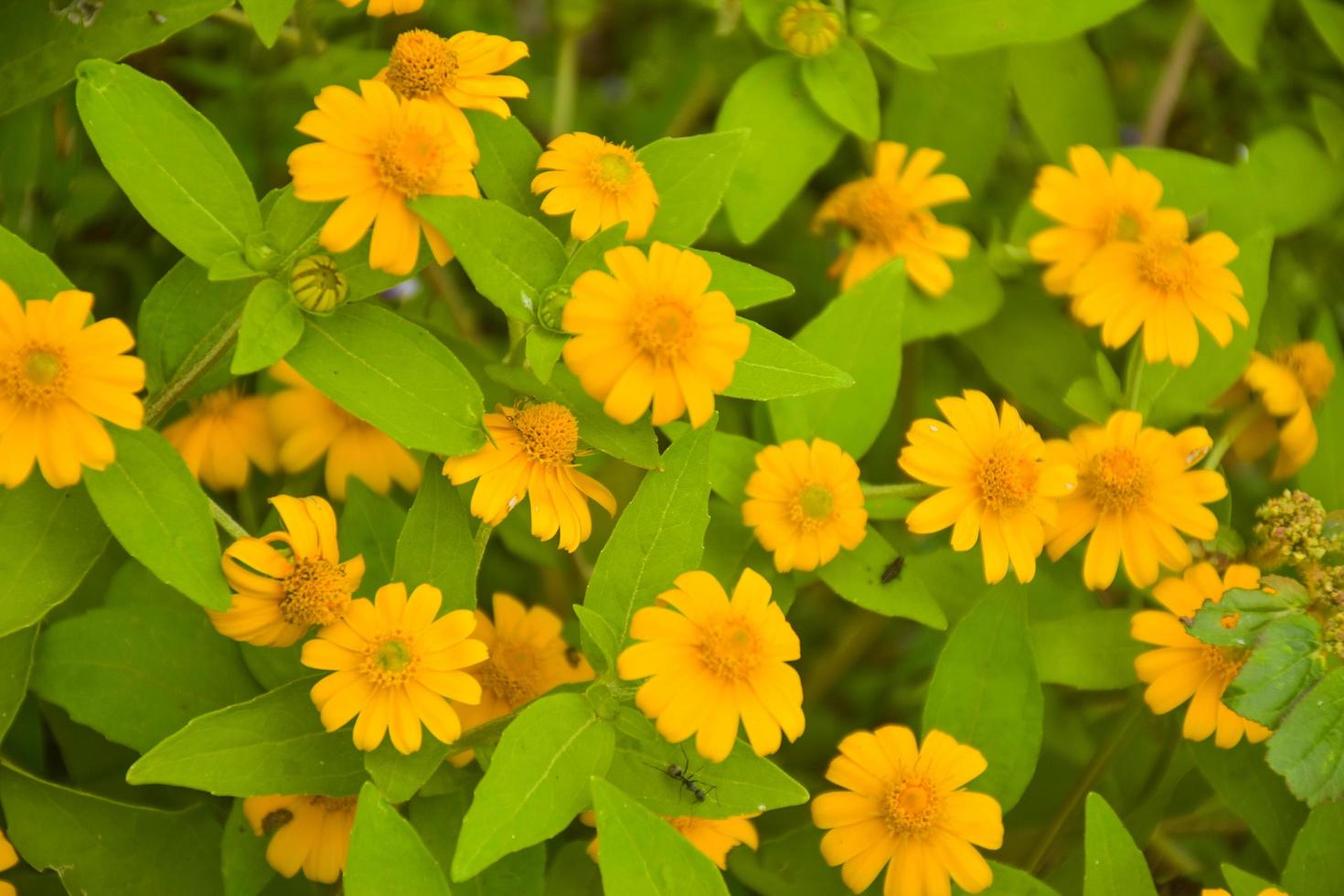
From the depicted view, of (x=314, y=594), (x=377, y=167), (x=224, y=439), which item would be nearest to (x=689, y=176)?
(x=377, y=167)

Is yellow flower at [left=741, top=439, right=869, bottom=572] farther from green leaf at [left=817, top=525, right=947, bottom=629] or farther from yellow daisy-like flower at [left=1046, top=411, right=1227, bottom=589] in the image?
yellow daisy-like flower at [left=1046, top=411, right=1227, bottom=589]

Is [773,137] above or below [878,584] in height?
above

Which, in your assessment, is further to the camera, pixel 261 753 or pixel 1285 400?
pixel 1285 400

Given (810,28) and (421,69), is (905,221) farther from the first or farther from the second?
(421,69)

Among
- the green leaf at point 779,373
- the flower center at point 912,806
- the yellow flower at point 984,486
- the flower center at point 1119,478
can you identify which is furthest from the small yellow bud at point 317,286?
the flower center at point 1119,478

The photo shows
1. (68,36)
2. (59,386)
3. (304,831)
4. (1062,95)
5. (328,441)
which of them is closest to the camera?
(59,386)

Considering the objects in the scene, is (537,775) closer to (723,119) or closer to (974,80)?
(723,119)
